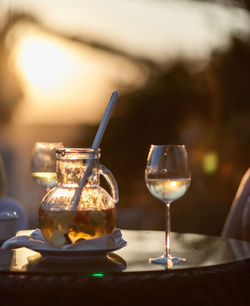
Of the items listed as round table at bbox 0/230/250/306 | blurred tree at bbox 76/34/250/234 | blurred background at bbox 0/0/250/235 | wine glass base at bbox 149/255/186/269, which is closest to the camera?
round table at bbox 0/230/250/306

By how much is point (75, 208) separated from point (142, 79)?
482 cm

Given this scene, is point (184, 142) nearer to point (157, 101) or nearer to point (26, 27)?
point (157, 101)

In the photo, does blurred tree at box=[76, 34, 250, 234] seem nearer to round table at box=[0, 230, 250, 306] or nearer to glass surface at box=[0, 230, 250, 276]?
glass surface at box=[0, 230, 250, 276]

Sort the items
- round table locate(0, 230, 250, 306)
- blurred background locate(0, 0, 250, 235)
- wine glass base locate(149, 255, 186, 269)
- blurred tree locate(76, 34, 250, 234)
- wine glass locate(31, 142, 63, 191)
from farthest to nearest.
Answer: blurred background locate(0, 0, 250, 235), blurred tree locate(76, 34, 250, 234), wine glass locate(31, 142, 63, 191), wine glass base locate(149, 255, 186, 269), round table locate(0, 230, 250, 306)

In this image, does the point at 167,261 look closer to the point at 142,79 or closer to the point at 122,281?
the point at 122,281

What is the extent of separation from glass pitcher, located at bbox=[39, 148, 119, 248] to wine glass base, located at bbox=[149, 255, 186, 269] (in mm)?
126

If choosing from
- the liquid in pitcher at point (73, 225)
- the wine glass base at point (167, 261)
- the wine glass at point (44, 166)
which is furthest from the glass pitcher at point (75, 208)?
the wine glass at point (44, 166)

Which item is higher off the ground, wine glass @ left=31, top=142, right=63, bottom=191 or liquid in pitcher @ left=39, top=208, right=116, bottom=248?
wine glass @ left=31, top=142, right=63, bottom=191

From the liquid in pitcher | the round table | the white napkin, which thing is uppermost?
the liquid in pitcher

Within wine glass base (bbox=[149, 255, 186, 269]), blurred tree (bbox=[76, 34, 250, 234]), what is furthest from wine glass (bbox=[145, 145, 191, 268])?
blurred tree (bbox=[76, 34, 250, 234])

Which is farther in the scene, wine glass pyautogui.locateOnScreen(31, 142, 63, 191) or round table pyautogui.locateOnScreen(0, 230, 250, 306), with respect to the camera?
wine glass pyautogui.locateOnScreen(31, 142, 63, 191)

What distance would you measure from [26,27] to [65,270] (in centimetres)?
557

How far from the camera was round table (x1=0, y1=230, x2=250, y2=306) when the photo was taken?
1249mm

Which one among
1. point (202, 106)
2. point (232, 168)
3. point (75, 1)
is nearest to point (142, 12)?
point (75, 1)
